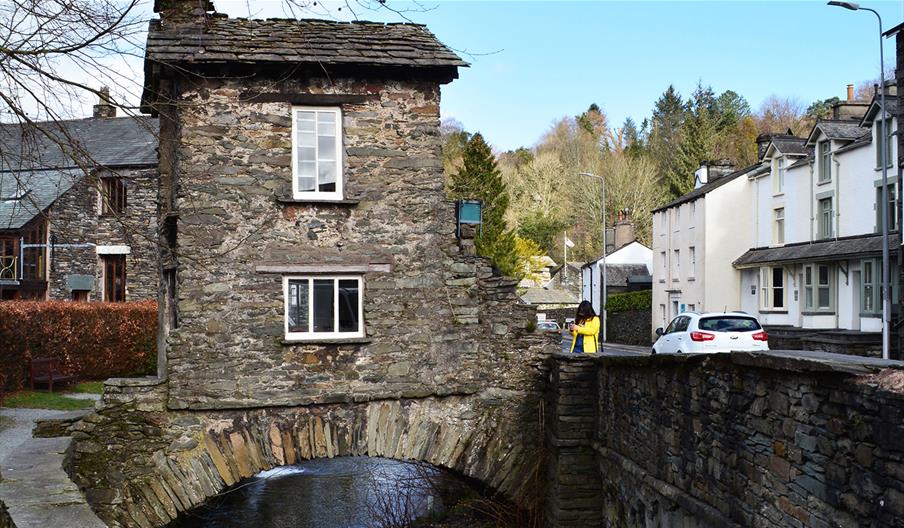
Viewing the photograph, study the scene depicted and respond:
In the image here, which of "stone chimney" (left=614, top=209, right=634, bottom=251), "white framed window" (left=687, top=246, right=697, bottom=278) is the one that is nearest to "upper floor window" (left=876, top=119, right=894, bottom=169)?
"white framed window" (left=687, top=246, right=697, bottom=278)

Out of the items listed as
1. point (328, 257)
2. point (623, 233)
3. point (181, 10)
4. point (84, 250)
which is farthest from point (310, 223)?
point (623, 233)

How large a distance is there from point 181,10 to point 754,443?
10.3m

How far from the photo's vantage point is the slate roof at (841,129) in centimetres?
2989

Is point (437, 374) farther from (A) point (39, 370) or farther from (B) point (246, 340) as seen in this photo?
(A) point (39, 370)

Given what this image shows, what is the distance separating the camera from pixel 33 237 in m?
31.3

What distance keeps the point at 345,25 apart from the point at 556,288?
174ft

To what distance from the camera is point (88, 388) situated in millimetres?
21984

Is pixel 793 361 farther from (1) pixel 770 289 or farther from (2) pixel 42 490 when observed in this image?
(1) pixel 770 289

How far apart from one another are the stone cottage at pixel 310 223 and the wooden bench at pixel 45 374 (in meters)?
8.98

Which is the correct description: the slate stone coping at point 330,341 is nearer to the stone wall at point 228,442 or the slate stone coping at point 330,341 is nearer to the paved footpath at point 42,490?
the stone wall at point 228,442

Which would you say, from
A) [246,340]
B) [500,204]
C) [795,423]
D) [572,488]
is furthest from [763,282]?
[795,423]

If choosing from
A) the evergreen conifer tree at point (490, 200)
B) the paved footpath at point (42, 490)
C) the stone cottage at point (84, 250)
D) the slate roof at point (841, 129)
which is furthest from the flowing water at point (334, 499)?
the evergreen conifer tree at point (490, 200)

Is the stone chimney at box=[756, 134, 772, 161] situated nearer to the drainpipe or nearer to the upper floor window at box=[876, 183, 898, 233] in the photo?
the drainpipe

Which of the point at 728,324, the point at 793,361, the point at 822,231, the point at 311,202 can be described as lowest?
the point at 728,324
